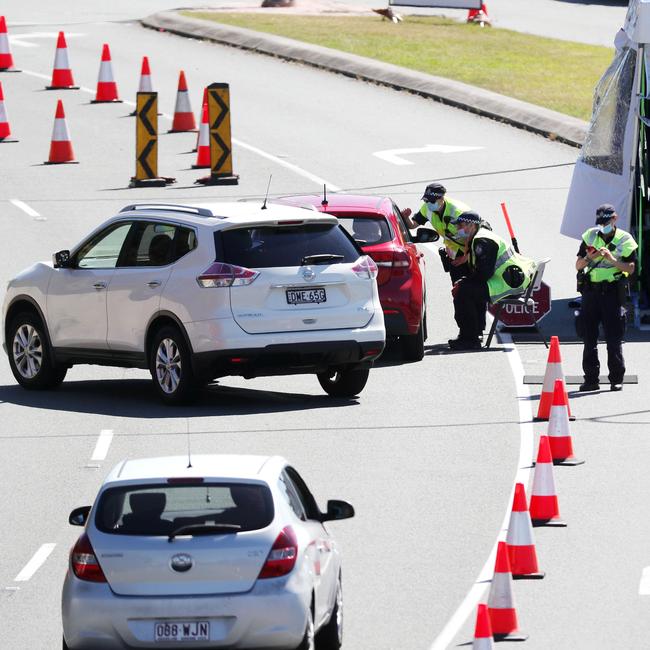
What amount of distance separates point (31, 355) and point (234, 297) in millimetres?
2752

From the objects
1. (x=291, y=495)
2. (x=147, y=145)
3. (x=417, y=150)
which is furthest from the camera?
(x=417, y=150)

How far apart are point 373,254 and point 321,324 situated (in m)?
2.02

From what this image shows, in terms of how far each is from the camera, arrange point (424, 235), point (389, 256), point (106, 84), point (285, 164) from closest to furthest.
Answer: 1. point (389, 256)
2. point (424, 235)
3. point (285, 164)
4. point (106, 84)

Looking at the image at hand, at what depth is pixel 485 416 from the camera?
677 inches

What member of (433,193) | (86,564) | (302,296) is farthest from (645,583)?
(433,193)

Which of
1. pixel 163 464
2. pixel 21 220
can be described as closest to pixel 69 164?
pixel 21 220

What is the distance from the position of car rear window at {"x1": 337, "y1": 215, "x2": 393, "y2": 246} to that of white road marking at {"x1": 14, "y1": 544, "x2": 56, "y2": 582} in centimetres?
682

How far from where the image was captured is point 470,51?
1655 inches

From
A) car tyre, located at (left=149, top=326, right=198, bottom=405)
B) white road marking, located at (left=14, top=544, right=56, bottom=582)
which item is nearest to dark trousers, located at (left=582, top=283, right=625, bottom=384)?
car tyre, located at (left=149, top=326, right=198, bottom=405)

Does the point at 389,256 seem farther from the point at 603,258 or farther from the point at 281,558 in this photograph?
the point at 281,558

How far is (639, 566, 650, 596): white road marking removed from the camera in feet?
Answer: 38.5

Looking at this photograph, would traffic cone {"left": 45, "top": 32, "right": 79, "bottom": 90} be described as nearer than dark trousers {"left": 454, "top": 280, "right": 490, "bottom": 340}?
No

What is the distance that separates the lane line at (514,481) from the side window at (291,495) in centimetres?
117

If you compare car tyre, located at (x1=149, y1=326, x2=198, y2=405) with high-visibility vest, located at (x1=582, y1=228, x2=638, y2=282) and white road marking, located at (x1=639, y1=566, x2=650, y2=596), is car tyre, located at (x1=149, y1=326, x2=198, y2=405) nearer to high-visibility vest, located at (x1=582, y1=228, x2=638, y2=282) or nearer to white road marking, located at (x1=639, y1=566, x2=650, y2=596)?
high-visibility vest, located at (x1=582, y1=228, x2=638, y2=282)
